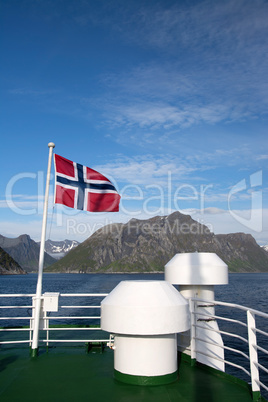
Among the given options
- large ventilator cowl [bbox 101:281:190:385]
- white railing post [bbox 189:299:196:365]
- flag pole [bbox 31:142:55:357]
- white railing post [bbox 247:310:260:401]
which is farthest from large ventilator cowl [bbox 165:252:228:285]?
flag pole [bbox 31:142:55:357]

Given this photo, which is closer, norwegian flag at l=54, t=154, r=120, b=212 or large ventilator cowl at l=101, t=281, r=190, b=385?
large ventilator cowl at l=101, t=281, r=190, b=385

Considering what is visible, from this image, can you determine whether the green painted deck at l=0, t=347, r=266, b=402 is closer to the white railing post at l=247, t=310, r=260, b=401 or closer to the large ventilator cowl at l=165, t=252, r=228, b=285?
the white railing post at l=247, t=310, r=260, b=401

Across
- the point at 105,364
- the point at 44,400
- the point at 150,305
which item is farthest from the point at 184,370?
the point at 44,400

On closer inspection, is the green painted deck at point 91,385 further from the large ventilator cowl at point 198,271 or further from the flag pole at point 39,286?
the large ventilator cowl at point 198,271

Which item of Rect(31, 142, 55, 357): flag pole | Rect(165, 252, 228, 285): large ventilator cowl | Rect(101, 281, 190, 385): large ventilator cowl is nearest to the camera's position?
Rect(101, 281, 190, 385): large ventilator cowl

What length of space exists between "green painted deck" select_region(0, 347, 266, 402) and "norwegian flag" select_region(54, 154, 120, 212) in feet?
12.2

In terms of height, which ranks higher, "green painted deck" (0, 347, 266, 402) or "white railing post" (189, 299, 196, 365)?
"white railing post" (189, 299, 196, 365)

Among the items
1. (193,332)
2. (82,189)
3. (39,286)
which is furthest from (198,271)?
(82,189)

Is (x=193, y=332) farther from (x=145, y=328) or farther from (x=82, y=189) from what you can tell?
(x=82, y=189)

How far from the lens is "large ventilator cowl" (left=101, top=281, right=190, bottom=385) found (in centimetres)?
509

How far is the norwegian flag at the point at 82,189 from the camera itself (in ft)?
28.5

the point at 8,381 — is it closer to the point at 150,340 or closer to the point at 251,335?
the point at 150,340

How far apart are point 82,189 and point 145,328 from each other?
15.9 feet

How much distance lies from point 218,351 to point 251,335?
232 centimetres
